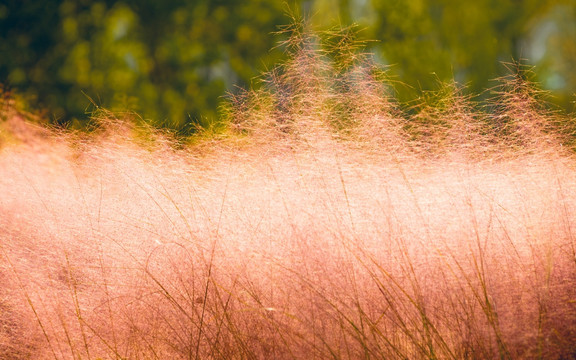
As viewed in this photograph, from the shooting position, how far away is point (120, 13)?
5.86 m

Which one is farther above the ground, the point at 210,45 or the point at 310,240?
the point at 210,45

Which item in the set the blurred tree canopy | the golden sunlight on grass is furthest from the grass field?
the blurred tree canopy

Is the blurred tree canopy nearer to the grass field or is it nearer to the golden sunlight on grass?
the grass field

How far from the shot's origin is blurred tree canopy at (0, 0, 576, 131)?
5.30 metres

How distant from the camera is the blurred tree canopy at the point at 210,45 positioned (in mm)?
5297

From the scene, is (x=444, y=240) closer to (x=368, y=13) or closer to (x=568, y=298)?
(x=568, y=298)

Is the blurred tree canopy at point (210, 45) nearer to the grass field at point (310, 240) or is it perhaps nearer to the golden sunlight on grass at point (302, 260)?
the grass field at point (310, 240)

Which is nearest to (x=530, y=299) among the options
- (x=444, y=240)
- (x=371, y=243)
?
(x=444, y=240)

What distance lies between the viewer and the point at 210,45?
5.69 metres

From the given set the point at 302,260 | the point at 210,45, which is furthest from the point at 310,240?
the point at 210,45

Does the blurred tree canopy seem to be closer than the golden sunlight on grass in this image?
No

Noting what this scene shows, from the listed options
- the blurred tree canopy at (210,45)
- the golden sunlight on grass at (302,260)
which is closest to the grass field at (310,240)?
the golden sunlight on grass at (302,260)

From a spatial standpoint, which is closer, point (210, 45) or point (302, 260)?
point (302, 260)

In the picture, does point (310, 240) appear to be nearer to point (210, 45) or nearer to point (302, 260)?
point (302, 260)
